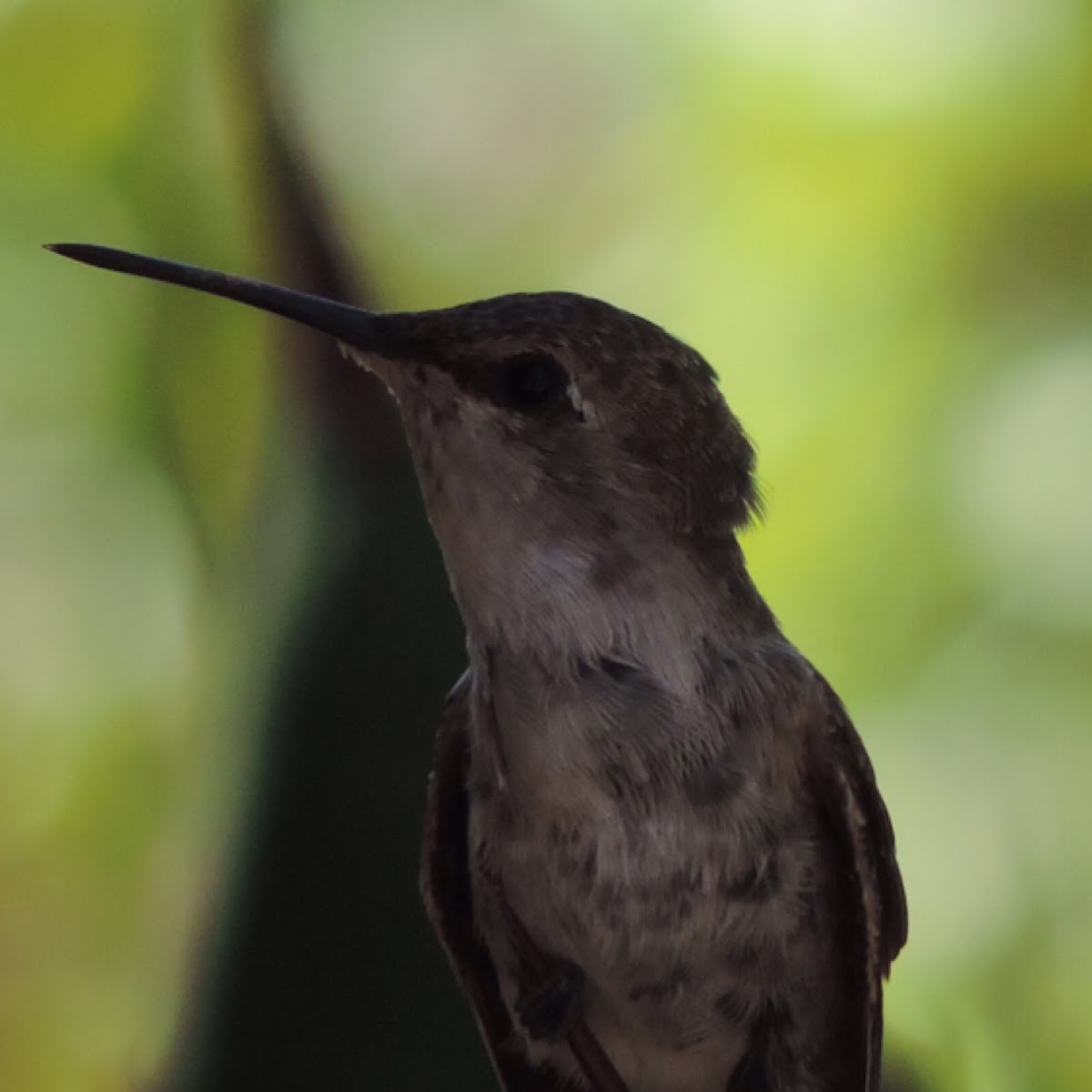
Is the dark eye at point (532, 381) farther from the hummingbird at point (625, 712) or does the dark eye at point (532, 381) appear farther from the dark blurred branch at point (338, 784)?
the dark blurred branch at point (338, 784)

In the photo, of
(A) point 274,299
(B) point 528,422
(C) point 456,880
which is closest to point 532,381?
(B) point 528,422

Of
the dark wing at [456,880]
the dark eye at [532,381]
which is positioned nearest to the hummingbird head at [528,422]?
the dark eye at [532,381]

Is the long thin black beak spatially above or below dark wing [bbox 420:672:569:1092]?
above

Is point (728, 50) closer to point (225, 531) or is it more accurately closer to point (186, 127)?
point (186, 127)

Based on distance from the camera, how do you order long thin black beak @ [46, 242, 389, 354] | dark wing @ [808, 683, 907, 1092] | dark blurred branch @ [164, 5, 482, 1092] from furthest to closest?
1. dark blurred branch @ [164, 5, 482, 1092]
2. dark wing @ [808, 683, 907, 1092]
3. long thin black beak @ [46, 242, 389, 354]

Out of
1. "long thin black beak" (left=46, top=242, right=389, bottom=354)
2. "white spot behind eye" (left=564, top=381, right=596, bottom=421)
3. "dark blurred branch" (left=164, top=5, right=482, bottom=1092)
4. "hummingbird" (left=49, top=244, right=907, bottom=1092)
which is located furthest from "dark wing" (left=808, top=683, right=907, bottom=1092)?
"dark blurred branch" (left=164, top=5, right=482, bottom=1092)

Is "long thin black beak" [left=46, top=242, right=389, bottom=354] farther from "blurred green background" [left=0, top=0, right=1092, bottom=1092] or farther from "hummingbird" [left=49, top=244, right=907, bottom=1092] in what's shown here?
"blurred green background" [left=0, top=0, right=1092, bottom=1092]
